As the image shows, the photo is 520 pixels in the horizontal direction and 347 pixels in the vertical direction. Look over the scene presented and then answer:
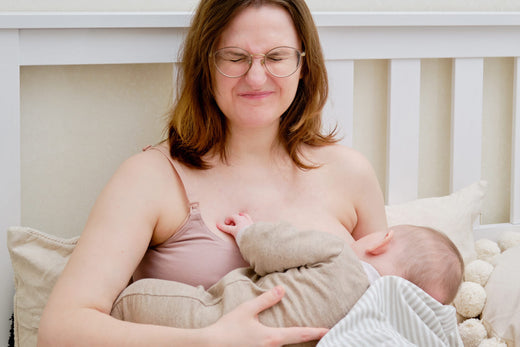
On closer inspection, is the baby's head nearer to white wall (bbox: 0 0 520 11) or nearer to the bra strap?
the bra strap

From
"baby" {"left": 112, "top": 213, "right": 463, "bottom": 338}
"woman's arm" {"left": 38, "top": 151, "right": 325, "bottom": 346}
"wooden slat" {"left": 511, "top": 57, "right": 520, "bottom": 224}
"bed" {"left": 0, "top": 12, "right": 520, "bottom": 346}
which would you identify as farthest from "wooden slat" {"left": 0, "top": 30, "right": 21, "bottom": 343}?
"wooden slat" {"left": 511, "top": 57, "right": 520, "bottom": 224}

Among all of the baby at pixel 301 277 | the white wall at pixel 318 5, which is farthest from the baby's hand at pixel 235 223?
the white wall at pixel 318 5

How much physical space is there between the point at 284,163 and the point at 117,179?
0.40 meters

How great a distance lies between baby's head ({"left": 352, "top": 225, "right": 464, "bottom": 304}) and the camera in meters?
1.31

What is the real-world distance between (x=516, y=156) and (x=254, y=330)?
1.17 metres

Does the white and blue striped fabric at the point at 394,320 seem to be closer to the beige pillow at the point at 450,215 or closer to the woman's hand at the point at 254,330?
the woman's hand at the point at 254,330

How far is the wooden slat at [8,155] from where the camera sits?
149 centimetres

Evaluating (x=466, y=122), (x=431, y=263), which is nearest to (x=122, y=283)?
(x=431, y=263)

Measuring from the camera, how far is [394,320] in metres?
1.30

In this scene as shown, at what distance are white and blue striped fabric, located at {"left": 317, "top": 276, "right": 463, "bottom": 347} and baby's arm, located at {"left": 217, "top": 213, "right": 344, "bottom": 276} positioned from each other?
0.11 meters

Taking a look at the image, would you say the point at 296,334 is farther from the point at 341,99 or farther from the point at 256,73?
the point at 341,99

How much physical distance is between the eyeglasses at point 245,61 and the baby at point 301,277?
0.31 meters

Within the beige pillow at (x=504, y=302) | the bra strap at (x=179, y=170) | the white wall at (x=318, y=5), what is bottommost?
the beige pillow at (x=504, y=302)

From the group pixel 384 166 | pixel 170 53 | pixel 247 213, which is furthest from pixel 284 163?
pixel 384 166
